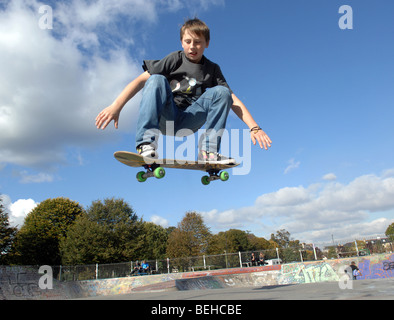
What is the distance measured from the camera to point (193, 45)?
4.79m

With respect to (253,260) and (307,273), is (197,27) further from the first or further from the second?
(253,260)

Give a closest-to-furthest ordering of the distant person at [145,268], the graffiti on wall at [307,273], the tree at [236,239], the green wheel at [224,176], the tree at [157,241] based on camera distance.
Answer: the green wheel at [224,176] → the graffiti on wall at [307,273] → the distant person at [145,268] → the tree at [157,241] → the tree at [236,239]

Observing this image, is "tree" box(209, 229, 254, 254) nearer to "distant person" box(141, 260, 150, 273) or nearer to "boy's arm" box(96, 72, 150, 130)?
"distant person" box(141, 260, 150, 273)

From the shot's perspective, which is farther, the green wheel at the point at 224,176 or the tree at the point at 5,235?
the tree at the point at 5,235

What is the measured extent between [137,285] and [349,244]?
51.6 feet

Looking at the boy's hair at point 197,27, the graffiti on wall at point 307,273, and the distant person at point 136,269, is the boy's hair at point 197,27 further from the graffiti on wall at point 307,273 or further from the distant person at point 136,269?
the distant person at point 136,269

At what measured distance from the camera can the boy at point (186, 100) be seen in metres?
4.54

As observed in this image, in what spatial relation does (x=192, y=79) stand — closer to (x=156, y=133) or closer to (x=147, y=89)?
(x=147, y=89)

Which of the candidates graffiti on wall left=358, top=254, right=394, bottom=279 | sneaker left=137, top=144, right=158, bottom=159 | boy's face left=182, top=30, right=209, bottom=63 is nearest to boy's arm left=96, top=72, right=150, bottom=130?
sneaker left=137, top=144, right=158, bottom=159

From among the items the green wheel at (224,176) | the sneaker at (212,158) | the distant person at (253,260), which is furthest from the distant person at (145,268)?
the sneaker at (212,158)

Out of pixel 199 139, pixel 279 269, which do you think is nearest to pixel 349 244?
pixel 279 269

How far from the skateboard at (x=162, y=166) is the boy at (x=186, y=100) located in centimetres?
16

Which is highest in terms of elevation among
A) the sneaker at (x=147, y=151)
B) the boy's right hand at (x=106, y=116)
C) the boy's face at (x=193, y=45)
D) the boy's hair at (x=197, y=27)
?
the boy's hair at (x=197, y=27)

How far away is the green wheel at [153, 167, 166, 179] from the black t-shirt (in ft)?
4.05
